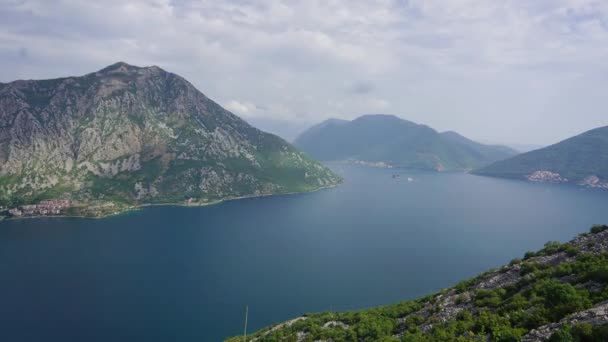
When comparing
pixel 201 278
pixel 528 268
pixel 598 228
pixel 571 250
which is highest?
pixel 598 228

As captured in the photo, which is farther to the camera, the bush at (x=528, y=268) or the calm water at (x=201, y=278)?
the calm water at (x=201, y=278)

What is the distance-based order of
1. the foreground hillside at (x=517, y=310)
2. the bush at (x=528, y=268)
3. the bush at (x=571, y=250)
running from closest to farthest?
the foreground hillside at (x=517, y=310) < the bush at (x=571, y=250) < the bush at (x=528, y=268)

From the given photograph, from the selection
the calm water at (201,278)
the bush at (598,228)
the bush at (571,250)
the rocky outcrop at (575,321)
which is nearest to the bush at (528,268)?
the bush at (571,250)

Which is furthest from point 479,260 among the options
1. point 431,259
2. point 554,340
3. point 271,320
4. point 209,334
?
point 554,340

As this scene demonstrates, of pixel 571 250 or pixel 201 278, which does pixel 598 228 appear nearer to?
pixel 571 250

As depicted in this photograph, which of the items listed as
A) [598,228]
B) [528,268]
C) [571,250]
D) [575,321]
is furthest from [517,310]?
[598,228]

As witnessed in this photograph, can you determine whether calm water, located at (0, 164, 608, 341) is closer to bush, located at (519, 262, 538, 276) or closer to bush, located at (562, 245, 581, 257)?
bush, located at (519, 262, 538, 276)

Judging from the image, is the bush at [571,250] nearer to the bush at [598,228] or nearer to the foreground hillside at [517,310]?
the foreground hillside at [517,310]

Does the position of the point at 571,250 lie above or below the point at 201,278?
above
